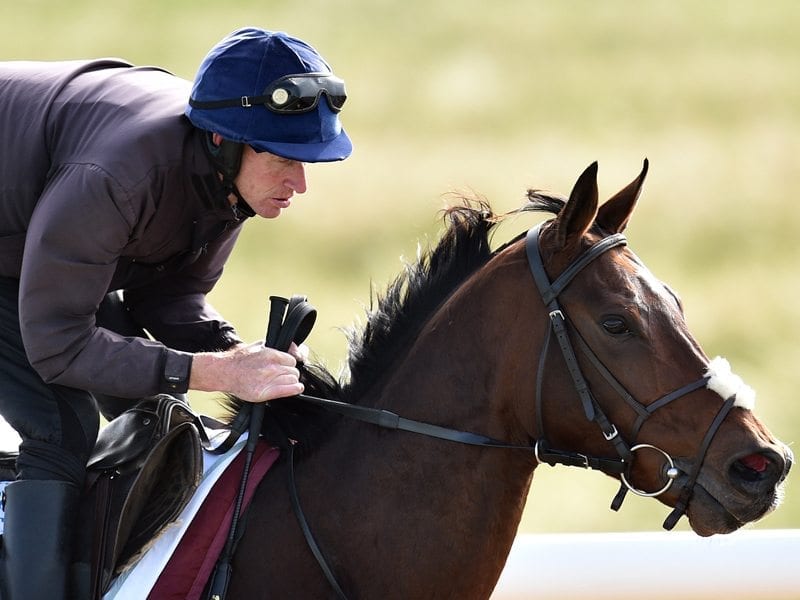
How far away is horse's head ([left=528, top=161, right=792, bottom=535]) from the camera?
3453 mm

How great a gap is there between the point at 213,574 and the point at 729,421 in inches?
61.4

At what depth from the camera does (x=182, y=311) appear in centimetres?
452

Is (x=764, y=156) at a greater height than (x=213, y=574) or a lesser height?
greater

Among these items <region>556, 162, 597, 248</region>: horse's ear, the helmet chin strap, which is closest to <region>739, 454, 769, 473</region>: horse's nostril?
<region>556, 162, 597, 248</region>: horse's ear

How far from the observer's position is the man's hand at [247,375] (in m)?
3.70

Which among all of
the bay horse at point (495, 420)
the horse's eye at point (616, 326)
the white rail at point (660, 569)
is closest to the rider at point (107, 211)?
the bay horse at point (495, 420)

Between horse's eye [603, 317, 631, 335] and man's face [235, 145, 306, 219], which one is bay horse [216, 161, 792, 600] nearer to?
horse's eye [603, 317, 631, 335]

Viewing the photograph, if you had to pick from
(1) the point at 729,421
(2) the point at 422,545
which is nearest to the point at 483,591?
(2) the point at 422,545

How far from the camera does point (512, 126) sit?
835 inches

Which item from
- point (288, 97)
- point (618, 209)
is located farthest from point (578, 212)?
point (288, 97)

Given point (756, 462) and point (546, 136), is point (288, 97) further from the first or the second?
point (546, 136)

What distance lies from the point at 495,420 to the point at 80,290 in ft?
4.18

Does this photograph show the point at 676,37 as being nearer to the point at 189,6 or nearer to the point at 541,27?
the point at 541,27

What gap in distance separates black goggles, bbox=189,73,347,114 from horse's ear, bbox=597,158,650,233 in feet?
3.10
